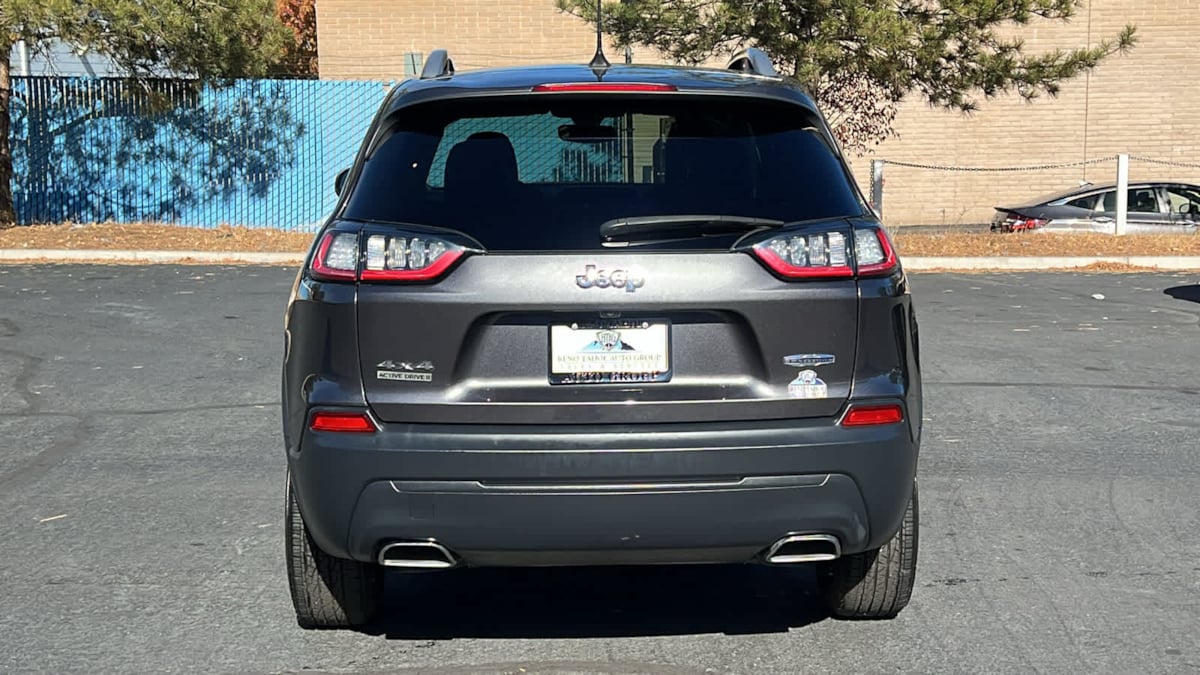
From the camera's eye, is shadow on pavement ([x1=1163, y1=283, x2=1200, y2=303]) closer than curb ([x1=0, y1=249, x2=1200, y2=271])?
Yes

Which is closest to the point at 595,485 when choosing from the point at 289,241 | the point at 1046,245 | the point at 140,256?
the point at 140,256

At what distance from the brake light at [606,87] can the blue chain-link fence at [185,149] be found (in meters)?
18.3

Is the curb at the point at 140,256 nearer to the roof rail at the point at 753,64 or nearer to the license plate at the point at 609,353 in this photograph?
the roof rail at the point at 753,64

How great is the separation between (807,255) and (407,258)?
1089 millimetres

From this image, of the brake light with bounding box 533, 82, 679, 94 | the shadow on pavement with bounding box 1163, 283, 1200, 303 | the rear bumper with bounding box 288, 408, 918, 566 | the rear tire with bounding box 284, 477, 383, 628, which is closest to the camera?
the rear bumper with bounding box 288, 408, 918, 566

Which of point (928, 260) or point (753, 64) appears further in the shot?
point (928, 260)

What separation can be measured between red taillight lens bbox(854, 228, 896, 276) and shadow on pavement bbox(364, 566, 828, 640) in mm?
1352

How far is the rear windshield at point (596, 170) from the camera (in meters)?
4.25

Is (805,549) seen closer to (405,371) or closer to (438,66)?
(405,371)

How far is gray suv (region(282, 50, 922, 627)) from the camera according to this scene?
13.4 ft

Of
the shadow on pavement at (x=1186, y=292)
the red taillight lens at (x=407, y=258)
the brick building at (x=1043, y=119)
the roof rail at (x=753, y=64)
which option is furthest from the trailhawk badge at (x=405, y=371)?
the brick building at (x=1043, y=119)

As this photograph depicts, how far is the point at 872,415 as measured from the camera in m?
4.20

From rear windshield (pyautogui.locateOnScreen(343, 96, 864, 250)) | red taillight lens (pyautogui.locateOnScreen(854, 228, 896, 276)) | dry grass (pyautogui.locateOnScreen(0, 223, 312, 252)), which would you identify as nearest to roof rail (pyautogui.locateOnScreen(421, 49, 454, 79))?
rear windshield (pyautogui.locateOnScreen(343, 96, 864, 250))

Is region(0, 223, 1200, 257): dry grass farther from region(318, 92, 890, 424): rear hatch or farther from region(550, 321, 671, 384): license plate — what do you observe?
region(550, 321, 671, 384): license plate
